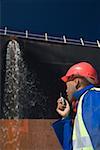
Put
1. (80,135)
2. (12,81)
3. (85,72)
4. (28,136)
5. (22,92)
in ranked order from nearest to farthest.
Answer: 1. (80,135)
2. (85,72)
3. (28,136)
4. (22,92)
5. (12,81)

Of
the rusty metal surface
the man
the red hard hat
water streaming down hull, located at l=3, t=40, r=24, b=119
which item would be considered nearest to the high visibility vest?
the man

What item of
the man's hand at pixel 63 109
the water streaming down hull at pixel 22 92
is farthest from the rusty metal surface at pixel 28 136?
the man's hand at pixel 63 109

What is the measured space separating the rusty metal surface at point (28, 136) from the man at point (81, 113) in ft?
13.2

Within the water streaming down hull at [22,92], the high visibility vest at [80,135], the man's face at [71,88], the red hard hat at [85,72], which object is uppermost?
the water streaming down hull at [22,92]

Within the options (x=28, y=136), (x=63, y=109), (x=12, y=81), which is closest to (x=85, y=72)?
(x=63, y=109)

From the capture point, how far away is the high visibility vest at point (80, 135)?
1.77m

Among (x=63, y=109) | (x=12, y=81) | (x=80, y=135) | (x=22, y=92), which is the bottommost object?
(x=80, y=135)

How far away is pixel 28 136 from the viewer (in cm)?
Result: 624

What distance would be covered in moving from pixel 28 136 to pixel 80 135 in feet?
14.8

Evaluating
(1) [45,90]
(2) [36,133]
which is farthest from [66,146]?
(1) [45,90]

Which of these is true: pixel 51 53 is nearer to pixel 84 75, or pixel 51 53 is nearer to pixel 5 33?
pixel 5 33

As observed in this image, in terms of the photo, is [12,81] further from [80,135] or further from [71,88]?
A: [80,135]

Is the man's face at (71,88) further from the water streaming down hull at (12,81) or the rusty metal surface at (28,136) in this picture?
the water streaming down hull at (12,81)

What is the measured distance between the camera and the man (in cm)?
175
